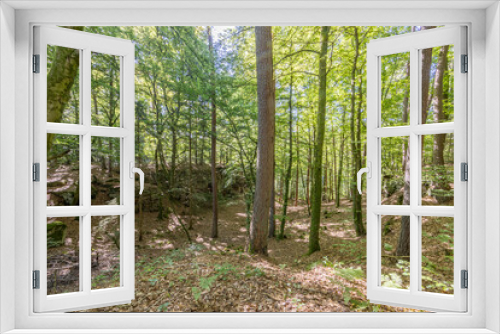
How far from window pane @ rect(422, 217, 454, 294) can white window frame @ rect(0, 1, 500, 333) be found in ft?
2.78

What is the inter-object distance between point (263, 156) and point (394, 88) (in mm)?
1795

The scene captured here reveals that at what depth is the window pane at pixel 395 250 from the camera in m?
2.36

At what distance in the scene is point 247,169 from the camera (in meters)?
5.27

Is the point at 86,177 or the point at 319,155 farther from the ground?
the point at 319,155

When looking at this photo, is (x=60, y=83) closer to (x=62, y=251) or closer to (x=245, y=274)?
(x=62, y=251)

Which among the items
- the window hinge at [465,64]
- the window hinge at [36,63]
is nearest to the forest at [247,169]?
the window hinge at [36,63]

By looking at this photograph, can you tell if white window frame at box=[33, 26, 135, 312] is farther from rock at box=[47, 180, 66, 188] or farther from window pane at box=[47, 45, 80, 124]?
rock at box=[47, 180, 66, 188]

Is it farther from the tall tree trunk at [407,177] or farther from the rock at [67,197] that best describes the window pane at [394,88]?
the rock at [67,197]

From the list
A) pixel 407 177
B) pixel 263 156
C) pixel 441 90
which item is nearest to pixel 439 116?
pixel 441 90

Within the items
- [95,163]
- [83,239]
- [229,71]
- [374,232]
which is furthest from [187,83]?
[374,232]

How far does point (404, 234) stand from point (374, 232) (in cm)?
161

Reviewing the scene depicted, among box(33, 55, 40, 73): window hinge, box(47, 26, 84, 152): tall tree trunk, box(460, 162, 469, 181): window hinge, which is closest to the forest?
box(47, 26, 84, 152): tall tree trunk

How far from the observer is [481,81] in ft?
4.39
